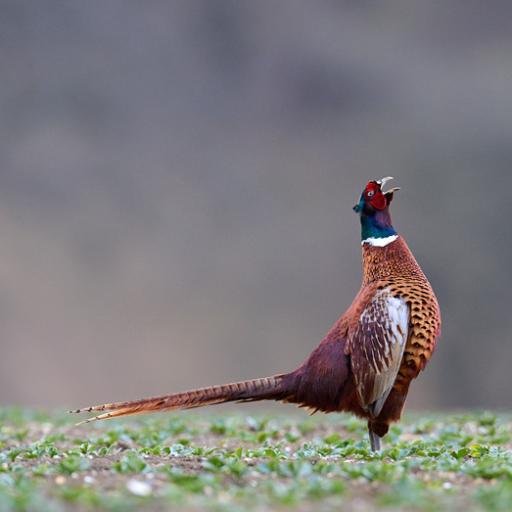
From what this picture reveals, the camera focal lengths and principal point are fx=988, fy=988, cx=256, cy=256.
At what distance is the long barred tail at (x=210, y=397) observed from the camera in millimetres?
5922

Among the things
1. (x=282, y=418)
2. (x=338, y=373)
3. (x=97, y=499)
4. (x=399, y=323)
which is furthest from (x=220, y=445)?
(x=97, y=499)

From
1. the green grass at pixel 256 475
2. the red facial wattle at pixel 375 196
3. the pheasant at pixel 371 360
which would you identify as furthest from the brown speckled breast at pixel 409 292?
the green grass at pixel 256 475

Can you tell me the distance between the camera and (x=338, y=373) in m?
6.33

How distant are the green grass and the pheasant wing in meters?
0.38

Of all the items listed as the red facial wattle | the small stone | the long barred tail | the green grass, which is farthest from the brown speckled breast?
the small stone

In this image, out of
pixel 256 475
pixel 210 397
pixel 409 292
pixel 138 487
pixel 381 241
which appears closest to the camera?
pixel 138 487

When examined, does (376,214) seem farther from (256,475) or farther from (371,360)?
(256,475)

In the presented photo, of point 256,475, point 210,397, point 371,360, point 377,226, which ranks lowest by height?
point 256,475

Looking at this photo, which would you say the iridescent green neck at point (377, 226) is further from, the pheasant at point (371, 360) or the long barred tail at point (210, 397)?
the long barred tail at point (210, 397)

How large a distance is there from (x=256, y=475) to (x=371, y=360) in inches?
56.3

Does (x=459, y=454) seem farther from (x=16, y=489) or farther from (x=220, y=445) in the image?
(x=16, y=489)

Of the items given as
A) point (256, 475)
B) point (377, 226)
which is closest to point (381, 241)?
point (377, 226)

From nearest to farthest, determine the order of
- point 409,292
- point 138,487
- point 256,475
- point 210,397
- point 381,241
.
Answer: point 138,487
point 256,475
point 210,397
point 409,292
point 381,241

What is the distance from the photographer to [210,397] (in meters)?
6.06
